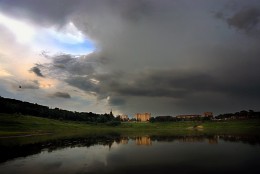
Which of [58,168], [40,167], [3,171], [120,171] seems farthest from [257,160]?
[3,171]

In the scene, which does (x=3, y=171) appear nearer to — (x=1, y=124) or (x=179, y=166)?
(x=179, y=166)

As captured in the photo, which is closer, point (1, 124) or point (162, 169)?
point (162, 169)

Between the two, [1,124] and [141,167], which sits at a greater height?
[1,124]

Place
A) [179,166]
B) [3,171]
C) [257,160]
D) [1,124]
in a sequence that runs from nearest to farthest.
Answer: [3,171] → [179,166] → [257,160] → [1,124]

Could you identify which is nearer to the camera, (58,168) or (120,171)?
(120,171)

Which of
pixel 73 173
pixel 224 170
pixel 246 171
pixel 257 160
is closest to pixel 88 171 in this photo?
pixel 73 173

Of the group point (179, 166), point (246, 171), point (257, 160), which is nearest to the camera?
point (246, 171)

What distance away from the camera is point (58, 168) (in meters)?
39.0

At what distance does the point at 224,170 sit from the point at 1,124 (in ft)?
464

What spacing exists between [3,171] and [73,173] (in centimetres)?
1036

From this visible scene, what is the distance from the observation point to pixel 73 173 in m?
34.3

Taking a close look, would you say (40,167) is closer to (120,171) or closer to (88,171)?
(88,171)

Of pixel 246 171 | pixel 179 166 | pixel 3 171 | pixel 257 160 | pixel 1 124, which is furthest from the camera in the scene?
pixel 1 124

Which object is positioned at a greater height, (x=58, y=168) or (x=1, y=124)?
(x=1, y=124)
